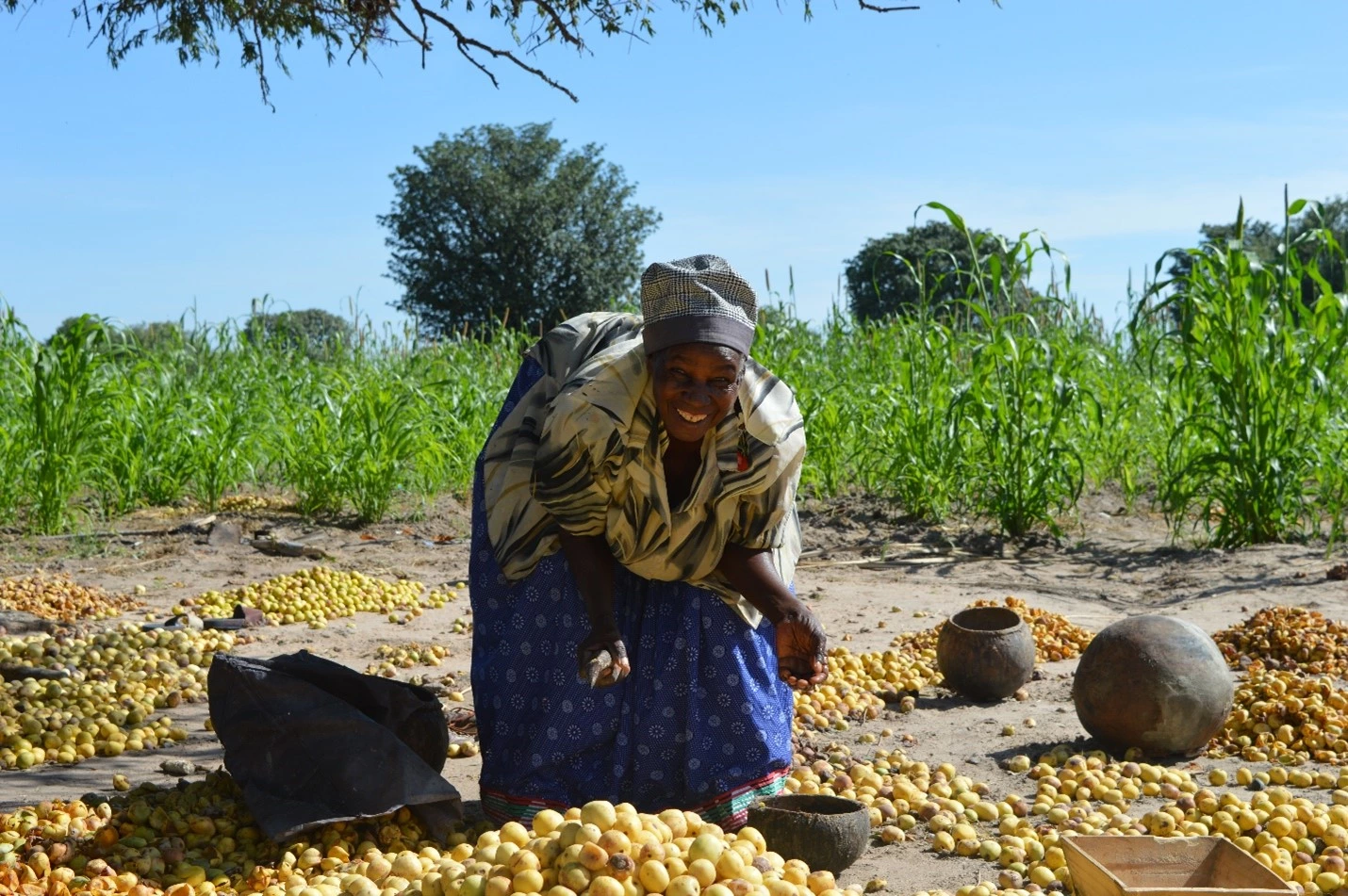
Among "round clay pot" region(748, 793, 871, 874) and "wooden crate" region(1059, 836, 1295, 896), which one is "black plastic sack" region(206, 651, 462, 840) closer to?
"round clay pot" region(748, 793, 871, 874)

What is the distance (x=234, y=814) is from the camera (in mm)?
2643

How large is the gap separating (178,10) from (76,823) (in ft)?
10.9

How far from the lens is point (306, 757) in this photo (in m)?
2.57

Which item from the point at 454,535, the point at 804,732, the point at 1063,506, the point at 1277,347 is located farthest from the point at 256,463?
the point at 1277,347

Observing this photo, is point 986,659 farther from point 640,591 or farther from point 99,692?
point 99,692

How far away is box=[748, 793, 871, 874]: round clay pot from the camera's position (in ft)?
7.92

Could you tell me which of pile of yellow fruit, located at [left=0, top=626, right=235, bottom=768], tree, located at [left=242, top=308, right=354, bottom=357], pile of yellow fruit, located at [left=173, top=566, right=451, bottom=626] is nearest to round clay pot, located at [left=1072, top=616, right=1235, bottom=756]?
pile of yellow fruit, located at [left=0, top=626, right=235, bottom=768]

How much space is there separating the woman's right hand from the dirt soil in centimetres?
75

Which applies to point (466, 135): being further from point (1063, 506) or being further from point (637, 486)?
point (637, 486)

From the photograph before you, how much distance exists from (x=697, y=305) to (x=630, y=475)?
41 cm

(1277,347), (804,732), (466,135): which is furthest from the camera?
(466,135)

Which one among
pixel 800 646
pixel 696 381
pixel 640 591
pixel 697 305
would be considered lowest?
pixel 800 646

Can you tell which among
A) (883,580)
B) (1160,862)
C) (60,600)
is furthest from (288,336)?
(1160,862)

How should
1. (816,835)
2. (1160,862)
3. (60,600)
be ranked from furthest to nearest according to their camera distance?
(60,600) < (816,835) < (1160,862)
